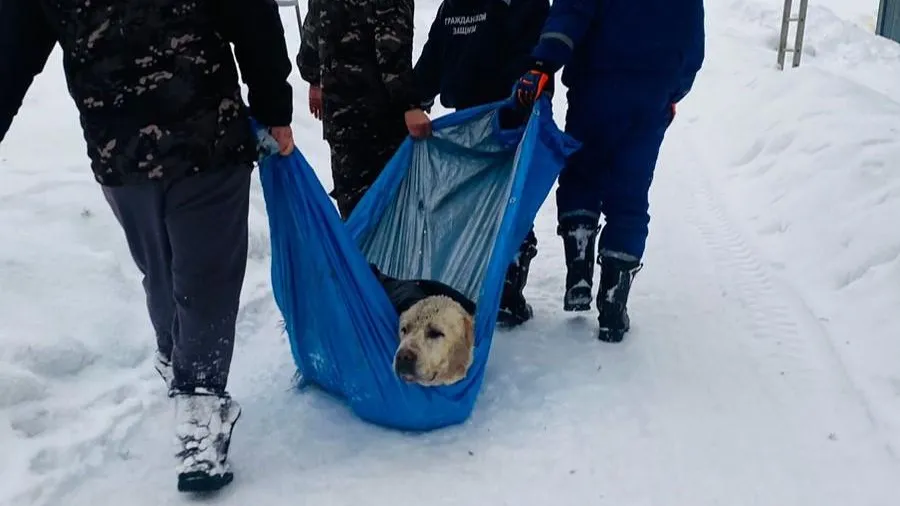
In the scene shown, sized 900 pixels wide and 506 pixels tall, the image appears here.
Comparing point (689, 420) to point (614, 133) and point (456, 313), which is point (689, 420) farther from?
point (614, 133)

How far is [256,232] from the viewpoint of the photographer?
12.3 feet

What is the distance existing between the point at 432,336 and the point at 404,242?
0.73 metres

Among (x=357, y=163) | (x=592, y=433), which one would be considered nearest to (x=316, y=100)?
(x=357, y=163)

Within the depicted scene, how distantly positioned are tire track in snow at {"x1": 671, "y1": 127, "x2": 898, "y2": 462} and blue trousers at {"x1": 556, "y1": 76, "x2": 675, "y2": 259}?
1.92 ft

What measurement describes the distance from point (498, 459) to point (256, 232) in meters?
1.92

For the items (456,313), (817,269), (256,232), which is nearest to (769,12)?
(817,269)

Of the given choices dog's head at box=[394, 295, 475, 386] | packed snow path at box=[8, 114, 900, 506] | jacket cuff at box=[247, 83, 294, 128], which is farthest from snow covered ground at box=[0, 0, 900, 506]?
jacket cuff at box=[247, 83, 294, 128]

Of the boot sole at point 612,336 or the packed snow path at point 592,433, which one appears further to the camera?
the boot sole at point 612,336

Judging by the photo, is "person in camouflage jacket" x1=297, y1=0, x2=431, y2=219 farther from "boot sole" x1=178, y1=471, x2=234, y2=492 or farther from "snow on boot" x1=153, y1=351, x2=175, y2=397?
"boot sole" x1=178, y1=471, x2=234, y2=492

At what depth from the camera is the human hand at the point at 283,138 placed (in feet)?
7.05

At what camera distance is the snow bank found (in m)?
2.92

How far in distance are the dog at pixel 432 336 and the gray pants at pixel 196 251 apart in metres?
0.48

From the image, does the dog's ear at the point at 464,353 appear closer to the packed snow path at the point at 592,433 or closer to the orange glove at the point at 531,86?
the packed snow path at the point at 592,433

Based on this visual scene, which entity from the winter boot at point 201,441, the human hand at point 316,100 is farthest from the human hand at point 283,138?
the human hand at point 316,100
